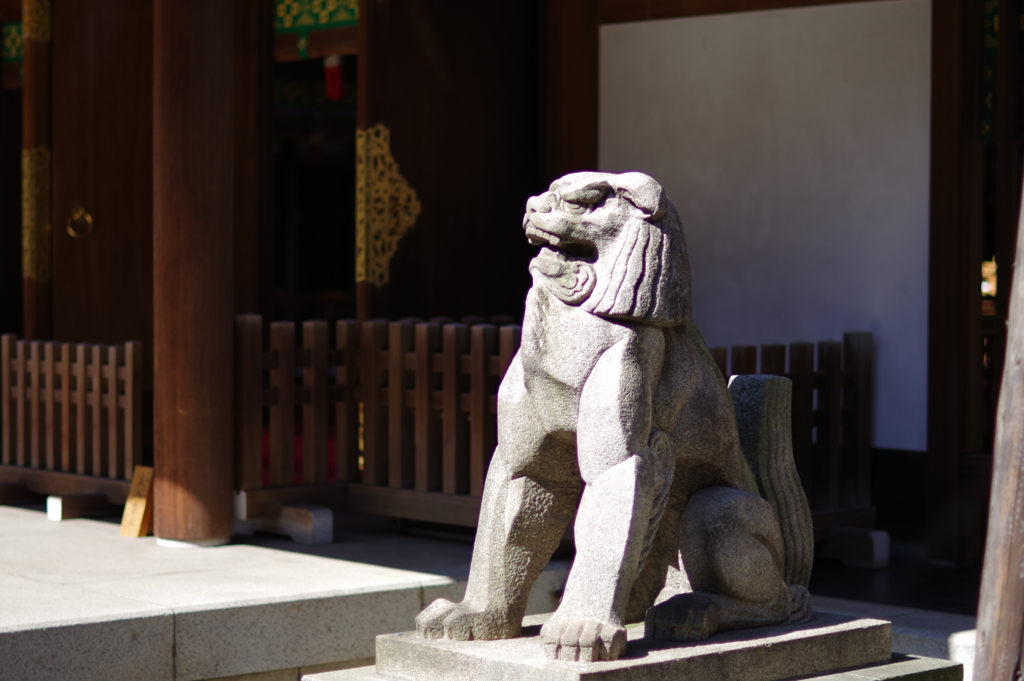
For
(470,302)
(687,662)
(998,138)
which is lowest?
(687,662)

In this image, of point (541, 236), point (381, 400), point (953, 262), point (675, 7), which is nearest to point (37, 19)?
point (381, 400)

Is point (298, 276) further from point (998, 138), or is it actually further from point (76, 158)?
point (998, 138)

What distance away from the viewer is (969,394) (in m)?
6.03

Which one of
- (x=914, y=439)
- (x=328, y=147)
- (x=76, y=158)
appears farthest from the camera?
(x=328, y=147)

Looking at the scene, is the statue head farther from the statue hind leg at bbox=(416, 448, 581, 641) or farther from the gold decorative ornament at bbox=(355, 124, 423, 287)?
the gold decorative ornament at bbox=(355, 124, 423, 287)

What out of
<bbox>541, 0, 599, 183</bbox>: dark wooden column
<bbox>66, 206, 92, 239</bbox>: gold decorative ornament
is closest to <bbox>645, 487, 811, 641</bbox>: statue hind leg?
<bbox>541, 0, 599, 183</bbox>: dark wooden column

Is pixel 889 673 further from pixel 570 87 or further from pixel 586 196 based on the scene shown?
pixel 570 87

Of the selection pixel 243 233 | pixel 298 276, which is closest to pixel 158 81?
pixel 243 233

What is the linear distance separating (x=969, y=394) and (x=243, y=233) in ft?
12.2

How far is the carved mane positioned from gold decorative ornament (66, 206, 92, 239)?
554 centimetres

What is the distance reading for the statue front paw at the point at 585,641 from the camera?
290 cm

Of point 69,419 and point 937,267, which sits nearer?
point 937,267

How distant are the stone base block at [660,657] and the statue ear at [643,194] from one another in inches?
37.5

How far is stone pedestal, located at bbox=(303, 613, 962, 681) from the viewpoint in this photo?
2.93 m
